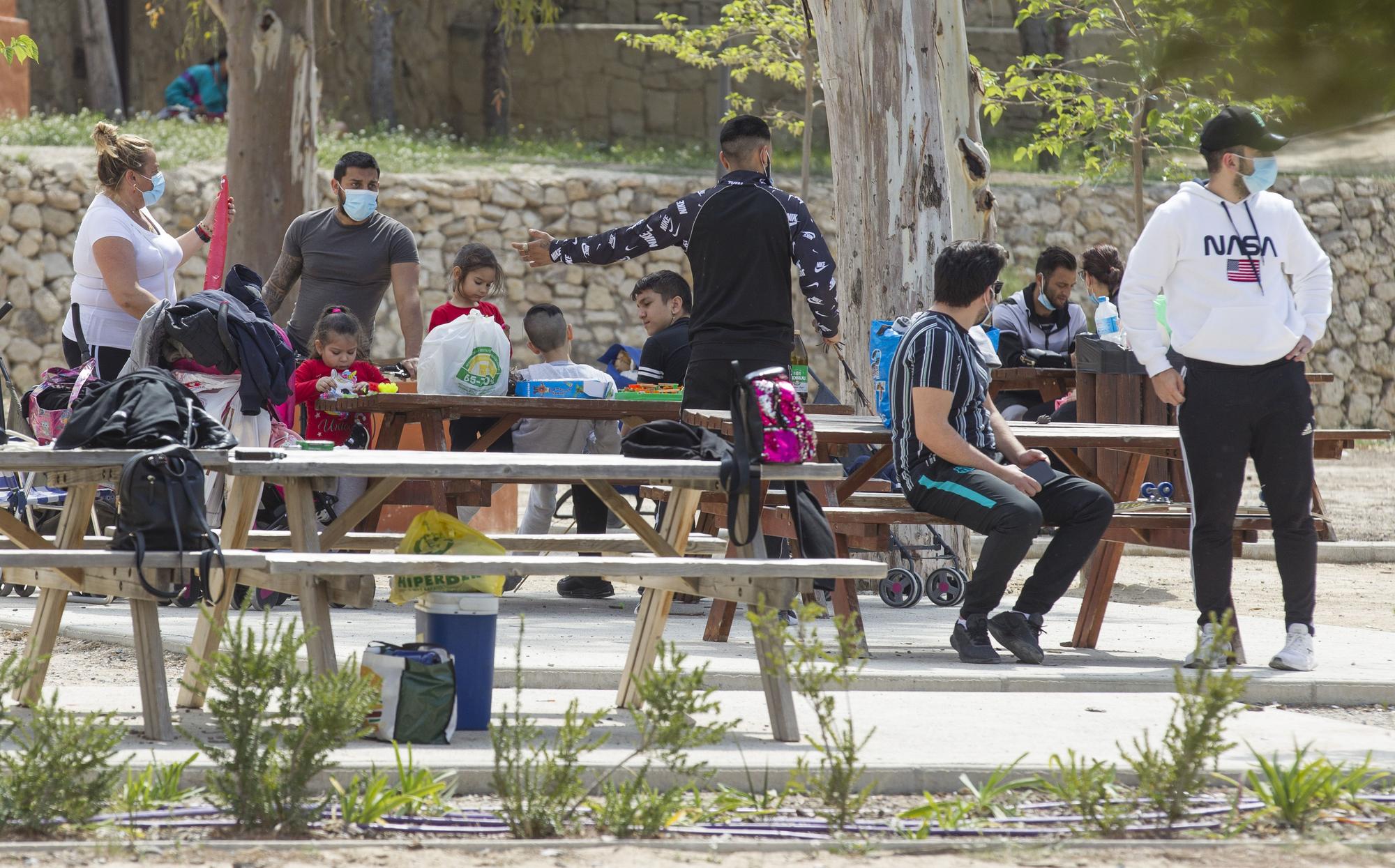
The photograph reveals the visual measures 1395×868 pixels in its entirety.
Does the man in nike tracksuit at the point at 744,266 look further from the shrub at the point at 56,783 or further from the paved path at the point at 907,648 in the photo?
the shrub at the point at 56,783

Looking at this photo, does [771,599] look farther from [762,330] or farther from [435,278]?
[435,278]

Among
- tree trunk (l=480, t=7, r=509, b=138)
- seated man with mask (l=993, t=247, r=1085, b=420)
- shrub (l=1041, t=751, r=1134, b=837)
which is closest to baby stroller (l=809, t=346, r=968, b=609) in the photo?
seated man with mask (l=993, t=247, r=1085, b=420)

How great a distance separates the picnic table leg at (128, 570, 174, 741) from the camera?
4055mm

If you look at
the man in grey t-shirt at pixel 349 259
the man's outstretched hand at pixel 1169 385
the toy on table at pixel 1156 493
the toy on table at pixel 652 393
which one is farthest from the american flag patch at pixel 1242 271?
the man in grey t-shirt at pixel 349 259

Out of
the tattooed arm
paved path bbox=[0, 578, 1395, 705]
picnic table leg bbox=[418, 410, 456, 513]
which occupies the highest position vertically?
the tattooed arm

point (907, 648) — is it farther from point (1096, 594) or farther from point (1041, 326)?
point (1041, 326)

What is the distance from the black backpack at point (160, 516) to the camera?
3.93 metres

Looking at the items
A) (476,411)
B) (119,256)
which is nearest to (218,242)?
(119,256)

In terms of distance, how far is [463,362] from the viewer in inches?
283

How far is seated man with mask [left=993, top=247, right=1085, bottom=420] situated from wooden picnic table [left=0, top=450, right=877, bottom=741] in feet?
17.5

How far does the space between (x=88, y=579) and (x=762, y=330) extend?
9.20 feet

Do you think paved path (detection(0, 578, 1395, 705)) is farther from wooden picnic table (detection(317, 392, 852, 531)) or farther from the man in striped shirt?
wooden picnic table (detection(317, 392, 852, 531))

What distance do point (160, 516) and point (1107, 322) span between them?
6153mm

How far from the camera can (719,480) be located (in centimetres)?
427
